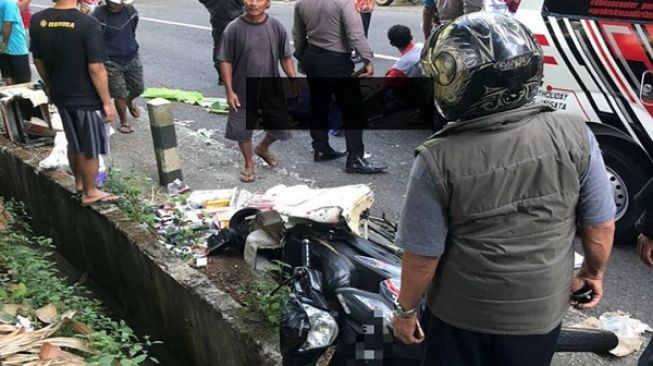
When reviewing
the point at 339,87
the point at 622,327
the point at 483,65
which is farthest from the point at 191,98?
the point at 483,65

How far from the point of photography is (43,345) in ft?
10.2

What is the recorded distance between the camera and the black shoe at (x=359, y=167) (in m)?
5.92

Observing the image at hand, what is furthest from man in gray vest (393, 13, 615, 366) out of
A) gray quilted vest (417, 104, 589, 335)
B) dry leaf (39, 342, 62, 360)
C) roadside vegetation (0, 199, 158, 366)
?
dry leaf (39, 342, 62, 360)

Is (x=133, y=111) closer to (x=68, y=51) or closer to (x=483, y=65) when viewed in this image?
(x=68, y=51)

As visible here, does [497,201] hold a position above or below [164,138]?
above

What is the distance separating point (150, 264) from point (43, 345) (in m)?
1.04

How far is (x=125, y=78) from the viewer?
6.91 metres

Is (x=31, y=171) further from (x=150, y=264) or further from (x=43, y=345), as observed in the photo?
(x=43, y=345)

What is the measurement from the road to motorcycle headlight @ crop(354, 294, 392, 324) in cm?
92

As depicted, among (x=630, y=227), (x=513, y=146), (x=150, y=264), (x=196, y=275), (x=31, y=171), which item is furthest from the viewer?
Answer: (x=31, y=171)

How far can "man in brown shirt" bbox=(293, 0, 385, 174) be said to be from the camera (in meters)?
5.62

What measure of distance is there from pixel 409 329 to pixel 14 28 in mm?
6704

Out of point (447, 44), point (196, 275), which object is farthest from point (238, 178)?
point (447, 44)

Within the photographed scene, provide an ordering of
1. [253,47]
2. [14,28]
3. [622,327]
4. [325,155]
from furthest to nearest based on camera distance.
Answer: [14,28] < [325,155] < [253,47] < [622,327]
